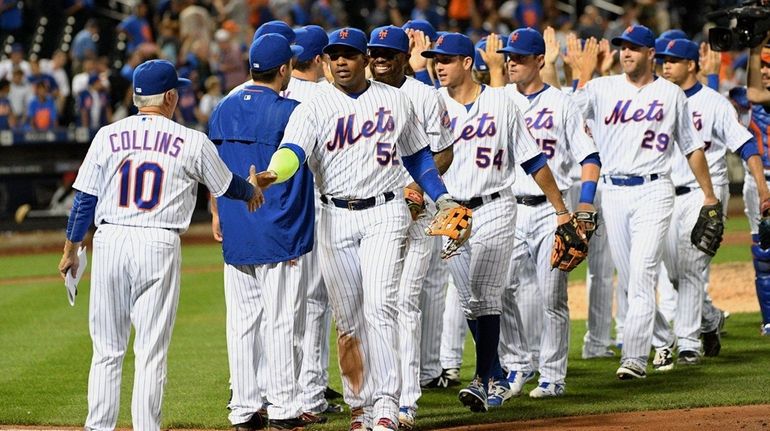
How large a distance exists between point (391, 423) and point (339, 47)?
1918mm

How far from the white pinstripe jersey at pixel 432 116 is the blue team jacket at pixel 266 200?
60cm

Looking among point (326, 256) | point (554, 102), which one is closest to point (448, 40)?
point (554, 102)

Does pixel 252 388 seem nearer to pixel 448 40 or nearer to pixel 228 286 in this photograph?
pixel 228 286

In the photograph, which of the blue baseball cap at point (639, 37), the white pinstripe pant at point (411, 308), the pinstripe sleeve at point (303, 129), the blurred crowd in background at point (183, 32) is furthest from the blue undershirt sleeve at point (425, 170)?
the blurred crowd in background at point (183, 32)

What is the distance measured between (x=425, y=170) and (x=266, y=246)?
0.93m

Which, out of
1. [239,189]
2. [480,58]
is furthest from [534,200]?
[239,189]

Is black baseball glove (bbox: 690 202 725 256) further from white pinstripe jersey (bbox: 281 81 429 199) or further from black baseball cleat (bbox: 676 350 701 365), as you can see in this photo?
white pinstripe jersey (bbox: 281 81 429 199)

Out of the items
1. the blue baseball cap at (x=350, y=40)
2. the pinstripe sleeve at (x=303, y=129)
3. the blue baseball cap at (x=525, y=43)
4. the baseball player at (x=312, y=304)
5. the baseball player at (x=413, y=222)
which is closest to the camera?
the pinstripe sleeve at (x=303, y=129)

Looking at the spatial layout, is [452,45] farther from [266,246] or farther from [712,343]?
[712,343]

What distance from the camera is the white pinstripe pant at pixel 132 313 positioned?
6.08 m

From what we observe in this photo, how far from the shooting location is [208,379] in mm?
9133

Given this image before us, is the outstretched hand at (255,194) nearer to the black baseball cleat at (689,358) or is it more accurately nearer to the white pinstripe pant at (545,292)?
the white pinstripe pant at (545,292)

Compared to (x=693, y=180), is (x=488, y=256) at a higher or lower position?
lower

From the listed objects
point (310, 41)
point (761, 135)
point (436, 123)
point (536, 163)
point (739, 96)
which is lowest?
point (536, 163)
